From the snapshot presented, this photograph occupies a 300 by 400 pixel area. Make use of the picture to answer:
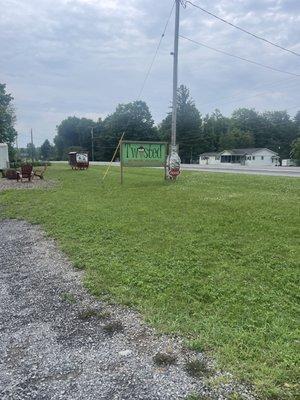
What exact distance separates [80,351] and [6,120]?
50.3 meters

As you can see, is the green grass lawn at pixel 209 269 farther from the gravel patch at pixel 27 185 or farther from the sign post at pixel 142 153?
the gravel patch at pixel 27 185

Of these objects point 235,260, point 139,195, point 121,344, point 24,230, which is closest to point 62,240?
point 24,230

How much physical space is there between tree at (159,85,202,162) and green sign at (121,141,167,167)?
228 ft

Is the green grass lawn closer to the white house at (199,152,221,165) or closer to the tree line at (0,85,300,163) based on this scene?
the white house at (199,152,221,165)

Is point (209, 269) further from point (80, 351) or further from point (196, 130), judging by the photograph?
point (196, 130)

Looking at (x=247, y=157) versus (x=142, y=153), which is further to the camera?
(x=247, y=157)

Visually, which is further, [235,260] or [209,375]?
[235,260]

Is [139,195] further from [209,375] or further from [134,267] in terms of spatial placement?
[209,375]

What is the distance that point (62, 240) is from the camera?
7078 millimetres

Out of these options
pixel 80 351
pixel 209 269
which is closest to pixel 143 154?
pixel 209 269

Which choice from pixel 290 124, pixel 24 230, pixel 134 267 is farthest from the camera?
pixel 290 124

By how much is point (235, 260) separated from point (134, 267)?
1441 millimetres

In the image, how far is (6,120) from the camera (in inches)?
1919

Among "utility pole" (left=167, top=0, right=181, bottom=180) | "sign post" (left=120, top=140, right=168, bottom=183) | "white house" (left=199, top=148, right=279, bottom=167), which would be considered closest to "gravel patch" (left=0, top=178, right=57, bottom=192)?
"sign post" (left=120, top=140, right=168, bottom=183)
